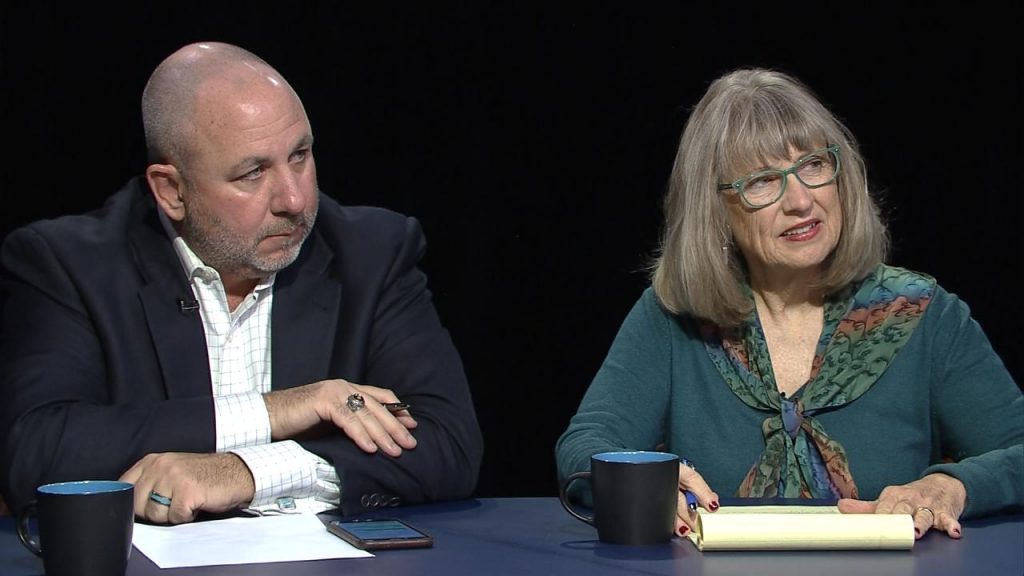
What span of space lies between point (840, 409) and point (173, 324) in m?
1.23

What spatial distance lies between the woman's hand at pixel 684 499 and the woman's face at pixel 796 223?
56 centimetres

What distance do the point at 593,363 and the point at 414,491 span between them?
4.96ft

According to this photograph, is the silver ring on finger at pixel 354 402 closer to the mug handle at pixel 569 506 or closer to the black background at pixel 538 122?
the mug handle at pixel 569 506

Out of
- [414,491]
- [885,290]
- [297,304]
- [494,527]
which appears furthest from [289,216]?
[885,290]

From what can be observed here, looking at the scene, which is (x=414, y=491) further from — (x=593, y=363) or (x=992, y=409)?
(x=593, y=363)

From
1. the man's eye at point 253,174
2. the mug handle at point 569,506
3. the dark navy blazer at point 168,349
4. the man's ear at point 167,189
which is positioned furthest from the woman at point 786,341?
the man's ear at point 167,189

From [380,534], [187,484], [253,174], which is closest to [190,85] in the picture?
[253,174]

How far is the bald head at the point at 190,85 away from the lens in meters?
2.50

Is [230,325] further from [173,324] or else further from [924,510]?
[924,510]

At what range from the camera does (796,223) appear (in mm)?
2385

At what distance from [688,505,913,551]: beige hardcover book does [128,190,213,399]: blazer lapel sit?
45.1 inches

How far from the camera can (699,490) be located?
6.26ft

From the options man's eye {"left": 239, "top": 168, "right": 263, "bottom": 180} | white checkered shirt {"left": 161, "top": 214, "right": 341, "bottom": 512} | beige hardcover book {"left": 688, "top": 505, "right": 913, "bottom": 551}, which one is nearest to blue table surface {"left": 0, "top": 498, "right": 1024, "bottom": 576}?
beige hardcover book {"left": 688, "top": 505, "right": 913, "bottom": 551}

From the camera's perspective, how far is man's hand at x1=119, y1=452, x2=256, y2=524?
6.29 feet
